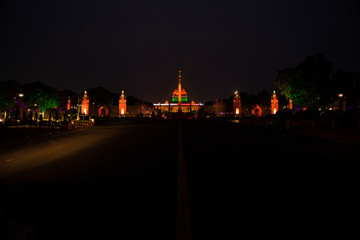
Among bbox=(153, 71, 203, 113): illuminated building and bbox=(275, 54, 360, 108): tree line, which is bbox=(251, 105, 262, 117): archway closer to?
bbox=(275, 54, 360, 108): tree line

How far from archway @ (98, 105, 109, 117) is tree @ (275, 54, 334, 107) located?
2229 inches

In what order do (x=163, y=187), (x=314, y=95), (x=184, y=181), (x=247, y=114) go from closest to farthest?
(x=163, y=187)
(x=184, y=181)
(x=314, y=95)
(x=247, y=114)

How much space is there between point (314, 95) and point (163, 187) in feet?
166

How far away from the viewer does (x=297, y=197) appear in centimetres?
637

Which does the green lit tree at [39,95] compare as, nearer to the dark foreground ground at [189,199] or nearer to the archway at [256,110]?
the archway at [256,110]

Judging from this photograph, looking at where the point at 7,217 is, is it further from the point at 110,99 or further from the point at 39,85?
the point at 110,99

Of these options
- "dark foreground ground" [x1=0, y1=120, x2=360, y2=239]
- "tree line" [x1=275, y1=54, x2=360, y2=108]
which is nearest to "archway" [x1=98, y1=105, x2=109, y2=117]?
"tree line" [x1=275, y1=54, x2=360, y2=108]

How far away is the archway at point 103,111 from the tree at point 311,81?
186 ft

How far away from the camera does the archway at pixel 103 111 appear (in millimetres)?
95312

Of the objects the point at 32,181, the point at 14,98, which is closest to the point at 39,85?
the point at 14,98

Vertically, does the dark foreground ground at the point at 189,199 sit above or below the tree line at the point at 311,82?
below

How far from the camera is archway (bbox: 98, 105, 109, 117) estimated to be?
313ft

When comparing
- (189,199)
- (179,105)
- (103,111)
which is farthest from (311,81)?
(179,105)

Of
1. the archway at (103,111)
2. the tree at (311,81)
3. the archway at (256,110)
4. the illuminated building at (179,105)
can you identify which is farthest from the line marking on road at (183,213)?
the illuminated building at (179,105)
